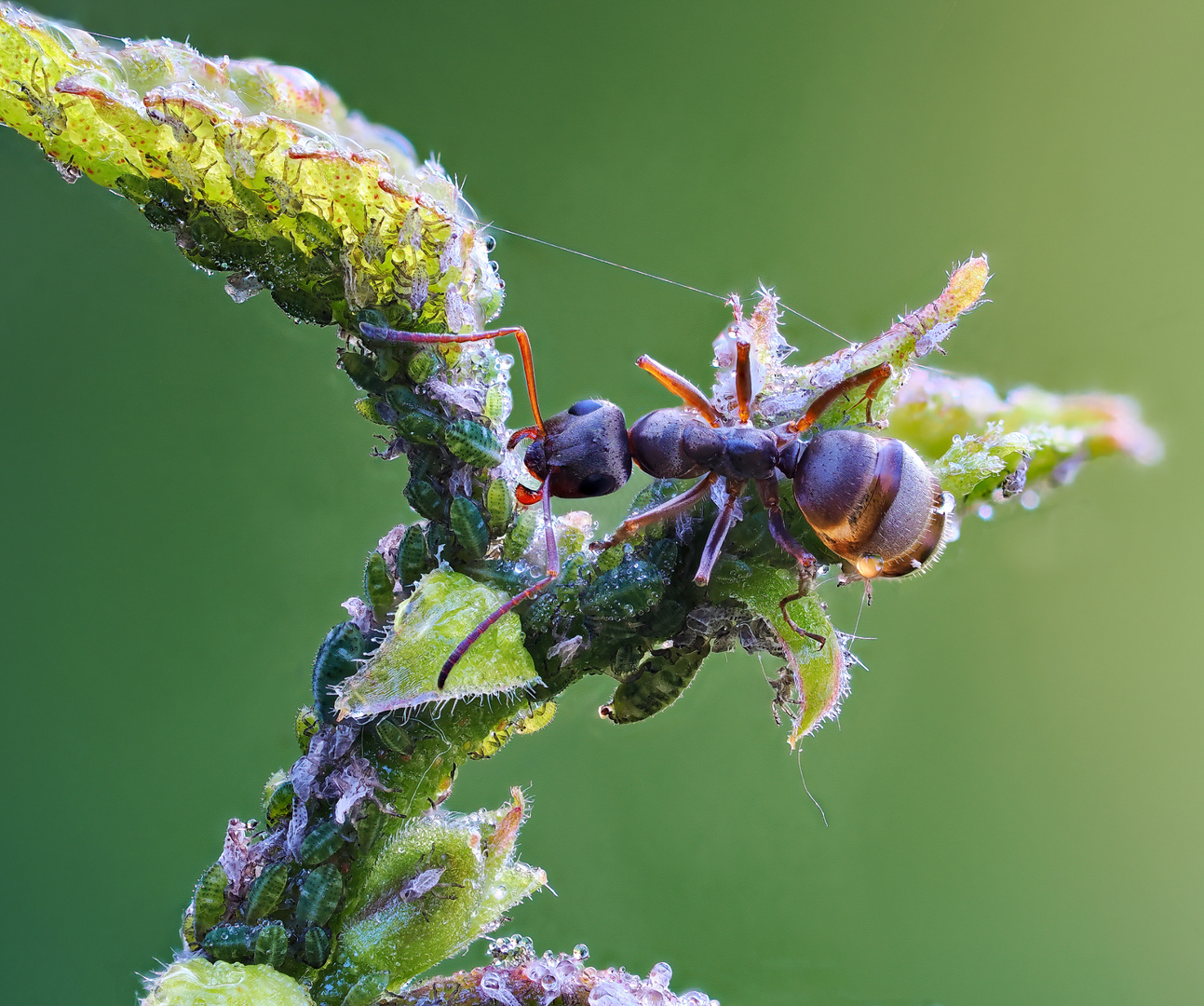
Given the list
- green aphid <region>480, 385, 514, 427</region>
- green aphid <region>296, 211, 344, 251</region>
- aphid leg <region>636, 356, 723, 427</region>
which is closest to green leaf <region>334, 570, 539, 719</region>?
green aphid <region>480, 385, 514, 427</region>

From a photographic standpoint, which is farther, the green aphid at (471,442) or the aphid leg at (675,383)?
the aphid leg at (675,383)

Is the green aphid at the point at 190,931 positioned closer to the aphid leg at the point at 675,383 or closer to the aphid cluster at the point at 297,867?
the aphid cluster at the point at 297,867

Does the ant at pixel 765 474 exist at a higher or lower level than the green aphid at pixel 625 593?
higher

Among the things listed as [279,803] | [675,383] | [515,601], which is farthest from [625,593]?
[675,383]

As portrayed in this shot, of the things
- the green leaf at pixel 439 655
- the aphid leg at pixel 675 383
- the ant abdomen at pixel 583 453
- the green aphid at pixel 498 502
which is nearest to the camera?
the green leaf at pixel 439 655

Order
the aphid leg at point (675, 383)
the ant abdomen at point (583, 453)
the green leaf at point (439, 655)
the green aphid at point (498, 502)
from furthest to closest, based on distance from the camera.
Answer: the aphid leg at point (675, 383) → the ant abdomen at point (583, 453) → the green aphid at point (498, 502) → the green leaf at point (439, 655)

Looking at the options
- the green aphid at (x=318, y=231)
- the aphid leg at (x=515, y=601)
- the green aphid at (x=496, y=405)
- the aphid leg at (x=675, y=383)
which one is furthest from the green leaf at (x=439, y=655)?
the aphid leg at (x=675, y=383)

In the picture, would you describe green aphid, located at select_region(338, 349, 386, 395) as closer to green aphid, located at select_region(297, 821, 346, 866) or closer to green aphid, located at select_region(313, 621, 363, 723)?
green aphid, located at select_region(313, 621, 363, 723)

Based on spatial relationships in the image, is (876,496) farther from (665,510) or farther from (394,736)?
(394,736)
